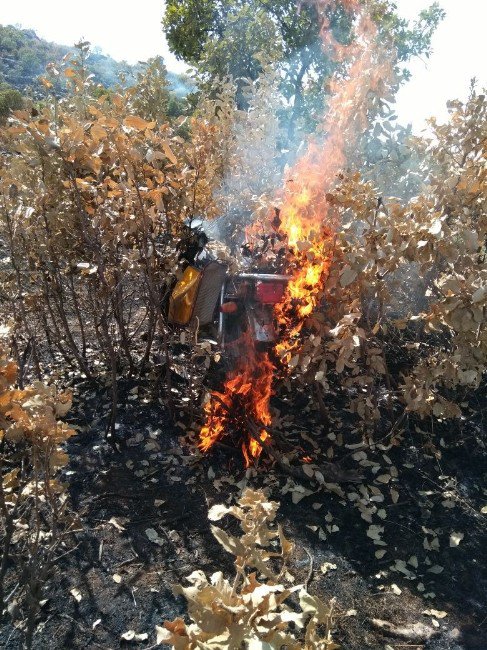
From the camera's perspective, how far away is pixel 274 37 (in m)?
12.0

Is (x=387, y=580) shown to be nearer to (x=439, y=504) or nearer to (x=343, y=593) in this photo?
(x=343, y=593)

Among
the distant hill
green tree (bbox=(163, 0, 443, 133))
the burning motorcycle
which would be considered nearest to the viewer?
the burning motorcycle

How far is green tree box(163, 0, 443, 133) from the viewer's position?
40.7 ft

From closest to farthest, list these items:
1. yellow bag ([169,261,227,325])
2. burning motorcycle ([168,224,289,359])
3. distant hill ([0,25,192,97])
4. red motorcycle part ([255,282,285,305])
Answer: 1. red motorcycle part ([255,282,285,305])
2. burning motorcycle ([168,224,289,359])
3. yellow bag ([169,261,227,325])
4. distant hill ([0,25,192,97])

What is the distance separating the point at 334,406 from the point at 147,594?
2182 mm

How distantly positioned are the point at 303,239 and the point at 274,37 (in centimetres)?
1050

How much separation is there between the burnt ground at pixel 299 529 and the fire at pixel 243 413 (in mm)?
134

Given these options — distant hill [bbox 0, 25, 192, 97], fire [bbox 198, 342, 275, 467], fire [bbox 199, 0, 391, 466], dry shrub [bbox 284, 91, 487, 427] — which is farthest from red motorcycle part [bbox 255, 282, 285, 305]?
distant hill [bbox 0, 25, 192, 97]

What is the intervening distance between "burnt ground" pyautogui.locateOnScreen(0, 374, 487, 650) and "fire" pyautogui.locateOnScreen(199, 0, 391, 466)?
287mm

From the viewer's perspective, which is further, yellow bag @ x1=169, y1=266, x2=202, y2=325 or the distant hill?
the distant hill

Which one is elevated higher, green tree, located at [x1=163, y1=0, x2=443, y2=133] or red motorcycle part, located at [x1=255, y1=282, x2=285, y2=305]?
green tree, located at [x1=163, y1=0, x2=443, y2=133]

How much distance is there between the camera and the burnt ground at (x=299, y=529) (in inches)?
93.1

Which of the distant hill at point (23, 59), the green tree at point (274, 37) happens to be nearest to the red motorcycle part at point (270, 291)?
the green tree at point (274, 37)

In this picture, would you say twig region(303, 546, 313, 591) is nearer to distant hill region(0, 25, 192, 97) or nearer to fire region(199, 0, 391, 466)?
fire region(199, 0, 391, 466)
